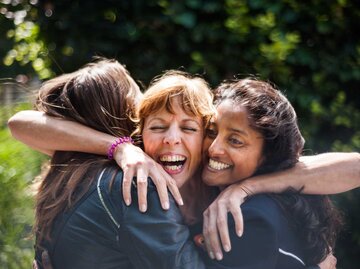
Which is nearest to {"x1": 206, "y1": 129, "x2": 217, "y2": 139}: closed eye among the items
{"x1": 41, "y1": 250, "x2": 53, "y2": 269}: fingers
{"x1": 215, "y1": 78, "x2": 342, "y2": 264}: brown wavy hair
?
{"x1": 215, "y1": 78, "x2": 342, "y2": 264}: brown wavy hair

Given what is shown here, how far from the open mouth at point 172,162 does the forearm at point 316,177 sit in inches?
9.4

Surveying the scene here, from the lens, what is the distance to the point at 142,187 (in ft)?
8.05

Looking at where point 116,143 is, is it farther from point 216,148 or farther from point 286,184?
point 286,184

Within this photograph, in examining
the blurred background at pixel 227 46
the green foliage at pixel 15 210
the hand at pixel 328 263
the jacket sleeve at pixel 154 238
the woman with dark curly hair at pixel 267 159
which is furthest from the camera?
the blurred background at pixel 227 46

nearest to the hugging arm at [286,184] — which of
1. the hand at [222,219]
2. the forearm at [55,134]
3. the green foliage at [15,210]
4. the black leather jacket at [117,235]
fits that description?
the hand at [222,219]

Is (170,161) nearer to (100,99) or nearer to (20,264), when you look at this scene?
(100,99)

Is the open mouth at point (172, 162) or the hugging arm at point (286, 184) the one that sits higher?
the open mouth at point (172, 162)

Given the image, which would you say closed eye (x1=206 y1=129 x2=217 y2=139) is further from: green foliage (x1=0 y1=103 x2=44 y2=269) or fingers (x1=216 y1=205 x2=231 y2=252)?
green foliage (x1=0 y1=103 x2=44 y2=269)

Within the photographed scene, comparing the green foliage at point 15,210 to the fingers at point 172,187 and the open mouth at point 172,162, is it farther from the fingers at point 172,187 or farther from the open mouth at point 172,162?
the fingers at point 172,187

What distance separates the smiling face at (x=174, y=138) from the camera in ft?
8.96

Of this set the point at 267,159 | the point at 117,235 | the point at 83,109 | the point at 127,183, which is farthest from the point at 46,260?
the point at 267,159

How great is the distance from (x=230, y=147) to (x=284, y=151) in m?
0.21

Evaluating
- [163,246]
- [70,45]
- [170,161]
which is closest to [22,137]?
[170,161]

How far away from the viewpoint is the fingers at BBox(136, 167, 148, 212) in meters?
2.42
